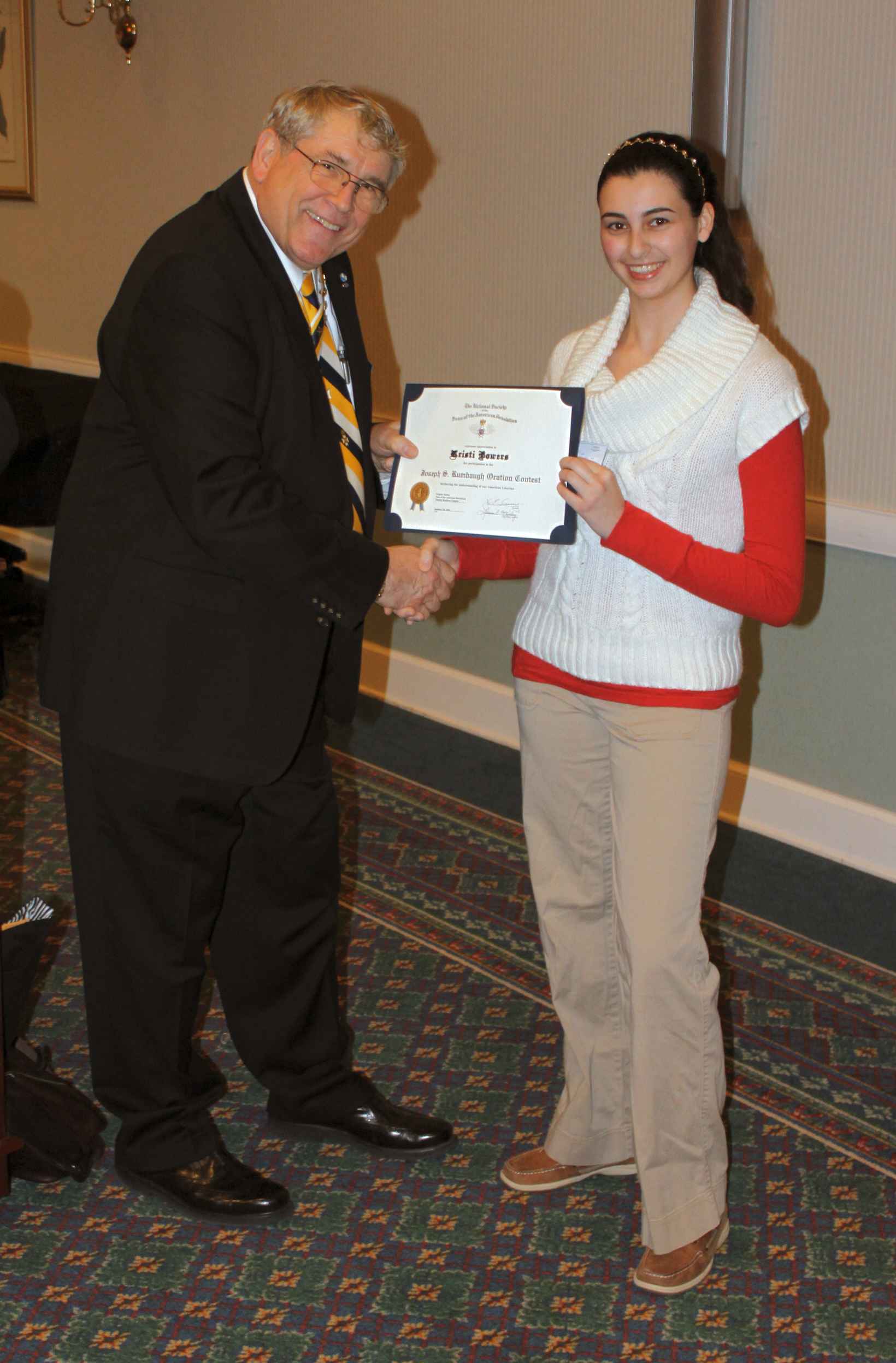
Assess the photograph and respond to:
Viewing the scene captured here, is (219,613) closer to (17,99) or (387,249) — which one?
(387,249)

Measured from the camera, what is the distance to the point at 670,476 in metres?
2.06

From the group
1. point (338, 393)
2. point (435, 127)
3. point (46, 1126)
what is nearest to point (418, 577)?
point (338, 393)

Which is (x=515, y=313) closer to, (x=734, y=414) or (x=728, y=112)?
(x=728, y=112)

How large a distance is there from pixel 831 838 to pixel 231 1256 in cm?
219

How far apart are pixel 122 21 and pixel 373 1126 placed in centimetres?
488

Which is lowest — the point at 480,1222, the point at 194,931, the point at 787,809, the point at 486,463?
the point at 480,1222

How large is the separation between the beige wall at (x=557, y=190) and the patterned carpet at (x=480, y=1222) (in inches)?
35.2

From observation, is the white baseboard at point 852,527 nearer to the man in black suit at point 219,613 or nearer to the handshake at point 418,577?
the handshake at point 418,577

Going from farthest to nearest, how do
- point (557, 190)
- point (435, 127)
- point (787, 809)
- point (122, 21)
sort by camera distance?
point (122, 21), point (435, 127), point (557, 190), point (787, 809)

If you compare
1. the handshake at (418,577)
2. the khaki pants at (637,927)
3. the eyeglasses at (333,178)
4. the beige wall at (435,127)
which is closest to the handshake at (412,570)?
the handshake at (418,577)

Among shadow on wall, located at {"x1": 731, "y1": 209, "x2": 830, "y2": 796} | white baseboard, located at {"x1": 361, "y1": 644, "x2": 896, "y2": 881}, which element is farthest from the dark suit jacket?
white baseboard, located at {"x1": 361, "y1": 644, "x2": 896, "y2": 881}

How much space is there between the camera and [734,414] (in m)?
1.99

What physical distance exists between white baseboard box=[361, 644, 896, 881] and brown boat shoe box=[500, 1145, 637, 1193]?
1567mm

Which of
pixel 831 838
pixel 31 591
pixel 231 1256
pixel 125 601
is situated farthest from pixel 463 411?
pixel 31 591
